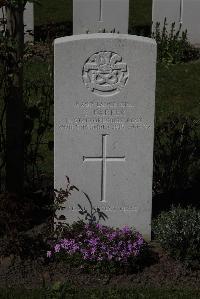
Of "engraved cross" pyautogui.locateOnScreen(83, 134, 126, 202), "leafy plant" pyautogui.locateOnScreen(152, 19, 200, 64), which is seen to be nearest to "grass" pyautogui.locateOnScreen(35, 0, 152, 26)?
"leafy plant" pyautogui.locateOnScreen(152, 19, 200, 64)

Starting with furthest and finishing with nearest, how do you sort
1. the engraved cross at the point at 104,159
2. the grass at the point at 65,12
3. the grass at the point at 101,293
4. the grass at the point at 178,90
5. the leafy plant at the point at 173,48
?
the grass at the point at 65,12 < the leafy plant at the point at 173,48 < the grass at the point at 178,90 < the engraved cross at the point at 104,159 < the grass at the point at 101,293

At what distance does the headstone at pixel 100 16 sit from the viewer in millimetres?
14320

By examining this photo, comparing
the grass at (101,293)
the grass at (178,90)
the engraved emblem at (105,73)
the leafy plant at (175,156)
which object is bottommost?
the grass at (101,293)

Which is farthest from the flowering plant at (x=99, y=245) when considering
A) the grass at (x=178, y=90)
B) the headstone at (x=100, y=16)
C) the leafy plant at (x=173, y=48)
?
the headstone at (x=100, y=16)

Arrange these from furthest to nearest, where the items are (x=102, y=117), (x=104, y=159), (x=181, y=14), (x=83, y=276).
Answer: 1. (x=181, y=14)
2. (x=104, y=159)
3. (x=102, y=117)
4. (x=83, y=276)

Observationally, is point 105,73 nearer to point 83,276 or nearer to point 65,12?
point 83,276

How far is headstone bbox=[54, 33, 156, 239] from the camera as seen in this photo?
630cm

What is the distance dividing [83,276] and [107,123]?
4.08ft

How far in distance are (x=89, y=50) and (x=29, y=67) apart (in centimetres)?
644

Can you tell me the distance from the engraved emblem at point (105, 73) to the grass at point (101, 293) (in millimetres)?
1562

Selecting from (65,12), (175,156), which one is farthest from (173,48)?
(65,12)

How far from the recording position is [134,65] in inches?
249

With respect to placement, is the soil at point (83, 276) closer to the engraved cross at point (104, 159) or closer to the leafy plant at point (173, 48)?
the engraved cross at point (104, 159)

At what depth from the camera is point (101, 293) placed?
6090 millimetres
